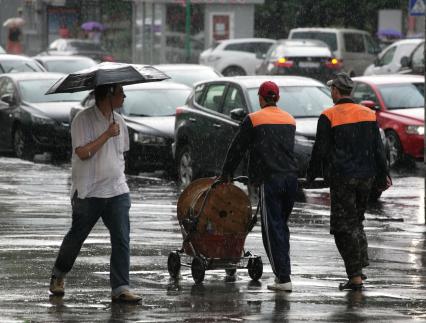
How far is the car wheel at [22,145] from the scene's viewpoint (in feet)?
82.8

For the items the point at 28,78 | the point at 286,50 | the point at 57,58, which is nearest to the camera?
the point at 28,78

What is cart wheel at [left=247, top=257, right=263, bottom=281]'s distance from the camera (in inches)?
448

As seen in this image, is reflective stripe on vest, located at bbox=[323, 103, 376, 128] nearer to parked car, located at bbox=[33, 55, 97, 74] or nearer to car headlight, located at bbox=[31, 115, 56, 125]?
car headlight, located at bbox=[31, 115, 56, 125]

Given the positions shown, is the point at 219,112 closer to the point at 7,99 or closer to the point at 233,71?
the point at 7,99

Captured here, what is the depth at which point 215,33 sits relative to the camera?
188 ft

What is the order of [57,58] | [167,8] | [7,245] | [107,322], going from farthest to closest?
[167,8], [57,58], [7,245], [107,322]

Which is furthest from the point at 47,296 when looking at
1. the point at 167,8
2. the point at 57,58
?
the point at 167,8

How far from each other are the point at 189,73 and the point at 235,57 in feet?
64.4

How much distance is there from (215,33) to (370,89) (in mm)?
33115

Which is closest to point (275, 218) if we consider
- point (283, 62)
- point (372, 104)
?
point (372, 104)

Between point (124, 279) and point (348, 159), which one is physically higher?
point (348, 159)

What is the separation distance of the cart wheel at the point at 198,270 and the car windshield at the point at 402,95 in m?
13.3

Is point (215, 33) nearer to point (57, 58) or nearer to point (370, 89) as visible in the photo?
point (57, 58)

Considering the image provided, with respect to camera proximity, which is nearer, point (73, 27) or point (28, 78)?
point (28, 78)
